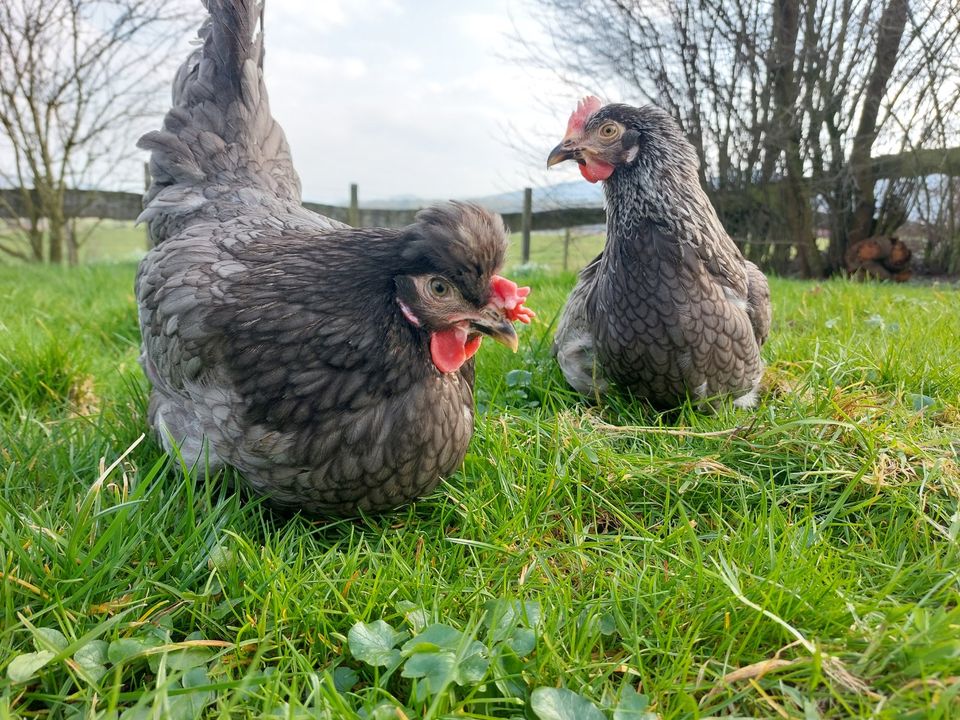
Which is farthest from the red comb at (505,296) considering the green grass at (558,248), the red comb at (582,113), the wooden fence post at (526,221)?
the wooden fence post at (526,221)

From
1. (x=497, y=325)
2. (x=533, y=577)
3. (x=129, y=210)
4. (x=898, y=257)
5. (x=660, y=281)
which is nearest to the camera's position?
(x=533, y=577)

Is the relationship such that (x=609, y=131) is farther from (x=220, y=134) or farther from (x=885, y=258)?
(x=885, y=258)

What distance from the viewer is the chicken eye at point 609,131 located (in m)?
2.24

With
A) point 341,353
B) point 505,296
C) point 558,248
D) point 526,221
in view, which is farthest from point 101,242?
point 505,296

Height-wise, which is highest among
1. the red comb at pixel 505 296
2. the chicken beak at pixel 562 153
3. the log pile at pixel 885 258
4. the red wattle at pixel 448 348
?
the chicken beak at pixel 562 153

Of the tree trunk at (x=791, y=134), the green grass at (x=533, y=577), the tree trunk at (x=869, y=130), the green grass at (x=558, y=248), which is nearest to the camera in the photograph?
the green grass at (x=533, y=577)

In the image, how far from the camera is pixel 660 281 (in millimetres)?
2102

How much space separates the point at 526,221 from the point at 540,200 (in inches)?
17.0

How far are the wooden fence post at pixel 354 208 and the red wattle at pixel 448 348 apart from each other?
28.7 feet

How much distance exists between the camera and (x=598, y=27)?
7.80 m

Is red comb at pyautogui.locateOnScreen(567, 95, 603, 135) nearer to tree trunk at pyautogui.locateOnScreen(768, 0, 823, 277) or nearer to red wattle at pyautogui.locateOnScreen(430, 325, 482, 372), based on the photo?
red wattle at pyautogui.locateOnScreen(430, 325, 482, 372)

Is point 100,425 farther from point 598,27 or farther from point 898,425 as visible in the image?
point 598,27

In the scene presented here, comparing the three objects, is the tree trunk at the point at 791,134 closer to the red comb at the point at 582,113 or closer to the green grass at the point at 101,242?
the red comb at the point at 582,113

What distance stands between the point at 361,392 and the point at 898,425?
5.36 feet
